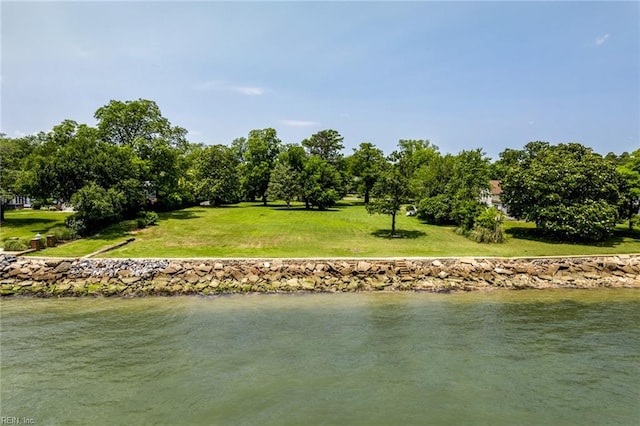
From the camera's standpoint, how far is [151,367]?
12.5m

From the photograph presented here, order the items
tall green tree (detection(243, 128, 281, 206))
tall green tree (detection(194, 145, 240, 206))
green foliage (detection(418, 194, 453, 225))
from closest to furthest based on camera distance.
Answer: green foliage (detection(418, 194, 453, 225))
tall green tree (detection(194, 145, 240, 206))
tall green tree (detection(243, 128, 281, 206))

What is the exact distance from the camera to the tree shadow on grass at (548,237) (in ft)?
101

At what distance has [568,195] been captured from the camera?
32.0m

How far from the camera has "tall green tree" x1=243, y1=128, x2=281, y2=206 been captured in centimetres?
5850

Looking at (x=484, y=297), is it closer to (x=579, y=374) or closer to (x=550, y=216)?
(x=579, y=374)

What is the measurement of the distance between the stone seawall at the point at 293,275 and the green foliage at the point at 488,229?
5.84m

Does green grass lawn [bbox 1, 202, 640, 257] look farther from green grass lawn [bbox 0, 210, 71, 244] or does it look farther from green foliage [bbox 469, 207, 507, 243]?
green foliage [bbox 469, 207, 507, 243]

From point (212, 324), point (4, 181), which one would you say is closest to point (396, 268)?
point (212, 324)

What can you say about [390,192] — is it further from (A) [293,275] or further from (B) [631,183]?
(B) [631,183]

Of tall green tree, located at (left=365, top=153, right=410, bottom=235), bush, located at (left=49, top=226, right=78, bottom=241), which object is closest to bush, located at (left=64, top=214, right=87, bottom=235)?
bush, located at (left=49, top=226, right=78, bottom=241)

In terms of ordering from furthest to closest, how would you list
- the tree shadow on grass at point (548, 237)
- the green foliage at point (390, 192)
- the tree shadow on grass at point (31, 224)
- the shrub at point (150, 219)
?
the shrub at point (150, 219) → the green foliage at point (390, 192) → the tree shadow on grass at point (31, 224) → the tree shadow on grass at point (548, 237)

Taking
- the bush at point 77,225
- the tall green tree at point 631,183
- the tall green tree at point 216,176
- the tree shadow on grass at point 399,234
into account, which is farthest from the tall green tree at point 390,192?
the tall green tree at point 216,176

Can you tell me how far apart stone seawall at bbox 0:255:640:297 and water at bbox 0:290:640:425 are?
5.98 ft

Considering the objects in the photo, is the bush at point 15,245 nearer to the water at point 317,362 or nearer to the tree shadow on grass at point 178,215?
the water at point 317,362
